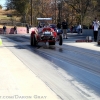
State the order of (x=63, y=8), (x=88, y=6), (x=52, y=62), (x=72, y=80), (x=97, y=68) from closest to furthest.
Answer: (x=72, y=80)
(x=97, y=68)
(x=52, y=62)
(x=88, y=6)
(x=63, y=8)

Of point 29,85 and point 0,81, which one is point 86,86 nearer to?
point 29,85

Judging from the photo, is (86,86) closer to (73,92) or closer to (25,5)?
(73,92)

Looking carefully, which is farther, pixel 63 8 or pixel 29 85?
pixel 63 8

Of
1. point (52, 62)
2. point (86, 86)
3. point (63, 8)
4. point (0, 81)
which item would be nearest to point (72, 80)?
point (86, 86)

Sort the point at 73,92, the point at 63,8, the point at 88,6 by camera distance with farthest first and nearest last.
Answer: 1. the point at 63,8
2. the point at 88,6
3. the point at 73,92

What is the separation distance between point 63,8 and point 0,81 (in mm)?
70284

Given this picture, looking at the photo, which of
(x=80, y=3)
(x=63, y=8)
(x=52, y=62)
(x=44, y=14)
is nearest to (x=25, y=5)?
(x=44, y=14)

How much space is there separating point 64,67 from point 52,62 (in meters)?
1.39

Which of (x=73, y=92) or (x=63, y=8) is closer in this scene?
(x=73, y=92)

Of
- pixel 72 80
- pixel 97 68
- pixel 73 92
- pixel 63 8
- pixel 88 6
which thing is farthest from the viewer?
pixel 63 8

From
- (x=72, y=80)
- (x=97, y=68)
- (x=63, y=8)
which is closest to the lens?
(x=72, y=80)

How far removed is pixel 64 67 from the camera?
11406 mm

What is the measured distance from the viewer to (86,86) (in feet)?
27.0

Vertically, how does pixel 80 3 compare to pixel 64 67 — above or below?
above
